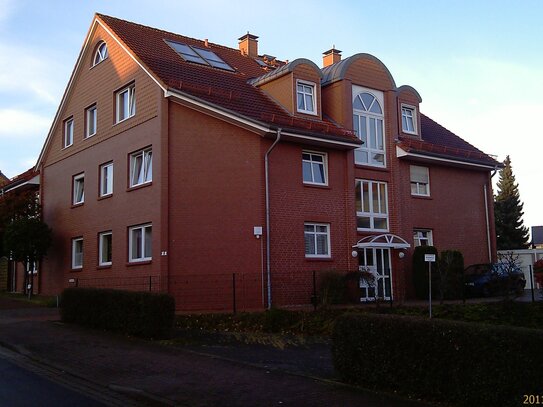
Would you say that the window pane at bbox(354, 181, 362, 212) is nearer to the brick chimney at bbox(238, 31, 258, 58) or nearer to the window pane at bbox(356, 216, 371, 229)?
the window pane at bbox(356, 216, 371, 229)

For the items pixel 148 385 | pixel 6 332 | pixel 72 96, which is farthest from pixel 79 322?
pixel 72 96

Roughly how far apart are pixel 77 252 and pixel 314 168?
1134cm

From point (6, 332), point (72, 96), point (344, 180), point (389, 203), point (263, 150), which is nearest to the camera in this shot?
point (6, 332)

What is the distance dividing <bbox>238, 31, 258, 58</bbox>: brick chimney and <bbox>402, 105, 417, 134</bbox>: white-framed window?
842cm

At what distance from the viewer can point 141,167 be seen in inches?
856

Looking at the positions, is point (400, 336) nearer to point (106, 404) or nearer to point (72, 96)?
point (106, 404)

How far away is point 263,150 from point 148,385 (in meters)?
11.8

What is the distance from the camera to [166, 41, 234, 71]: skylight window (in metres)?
24.0

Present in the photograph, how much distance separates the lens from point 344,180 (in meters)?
21.4

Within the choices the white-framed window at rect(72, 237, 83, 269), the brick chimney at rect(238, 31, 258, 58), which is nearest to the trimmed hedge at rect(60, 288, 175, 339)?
the white-framed window at rect(72, 237, 83, 269)

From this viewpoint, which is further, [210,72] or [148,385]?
[210,72]

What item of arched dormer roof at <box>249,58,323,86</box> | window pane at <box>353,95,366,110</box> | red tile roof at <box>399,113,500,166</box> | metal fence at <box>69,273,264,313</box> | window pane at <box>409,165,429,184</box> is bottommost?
metal fence at <box>69,273,264,313</box>

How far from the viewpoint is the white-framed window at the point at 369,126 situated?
74.3ft

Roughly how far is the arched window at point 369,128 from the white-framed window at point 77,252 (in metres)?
12.2
